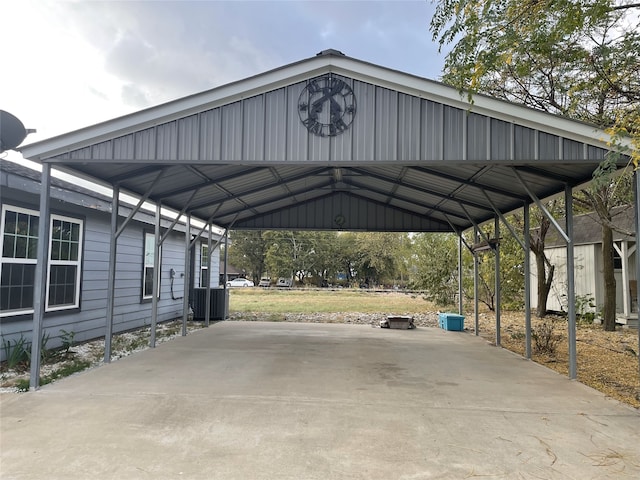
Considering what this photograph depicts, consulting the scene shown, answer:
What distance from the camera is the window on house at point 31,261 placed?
6148 millimetres

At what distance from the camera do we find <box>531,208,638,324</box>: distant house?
12.0 metres

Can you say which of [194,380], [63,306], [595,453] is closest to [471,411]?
[595,453]

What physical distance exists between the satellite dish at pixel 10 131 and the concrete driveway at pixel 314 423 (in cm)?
286

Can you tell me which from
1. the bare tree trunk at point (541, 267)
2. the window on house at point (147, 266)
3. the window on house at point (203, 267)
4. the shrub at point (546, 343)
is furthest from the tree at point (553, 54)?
the window on house at point (203, 267)

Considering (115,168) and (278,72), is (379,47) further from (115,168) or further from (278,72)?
(115,168)

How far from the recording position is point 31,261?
657 centimetres

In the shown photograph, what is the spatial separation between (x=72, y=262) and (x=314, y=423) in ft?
19.7

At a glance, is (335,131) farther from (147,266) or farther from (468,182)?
(147,266)

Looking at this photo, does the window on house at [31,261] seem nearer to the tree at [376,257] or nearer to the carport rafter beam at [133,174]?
the carport rafter beam at [133,174]

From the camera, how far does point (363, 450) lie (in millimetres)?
3434

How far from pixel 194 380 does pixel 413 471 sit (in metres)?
3.46

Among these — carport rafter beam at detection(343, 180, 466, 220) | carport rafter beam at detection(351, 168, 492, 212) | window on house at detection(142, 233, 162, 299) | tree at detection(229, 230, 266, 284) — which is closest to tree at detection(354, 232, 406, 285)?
tree at detection(229, 230, 266, 284)

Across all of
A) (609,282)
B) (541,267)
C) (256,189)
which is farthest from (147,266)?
(541,267)

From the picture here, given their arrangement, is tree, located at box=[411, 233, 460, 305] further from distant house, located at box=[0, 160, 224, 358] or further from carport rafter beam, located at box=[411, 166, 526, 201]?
distant house, located at box=[0, 160, 224, 358]
